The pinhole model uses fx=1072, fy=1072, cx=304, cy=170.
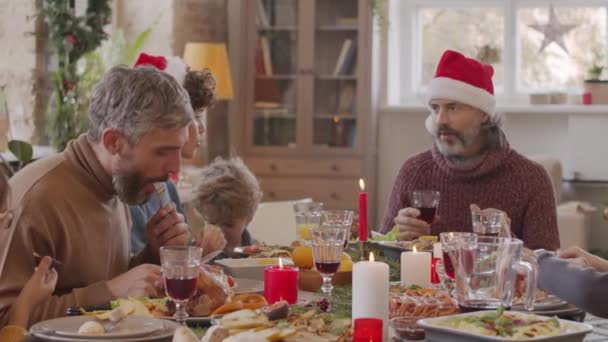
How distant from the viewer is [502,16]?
7.45m

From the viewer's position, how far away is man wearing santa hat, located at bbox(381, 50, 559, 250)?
12.5 ft

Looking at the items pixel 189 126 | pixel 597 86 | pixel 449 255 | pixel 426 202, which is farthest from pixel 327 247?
pixel 597 86

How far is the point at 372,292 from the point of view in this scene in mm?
1979

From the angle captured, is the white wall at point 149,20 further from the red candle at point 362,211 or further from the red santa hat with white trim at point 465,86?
the red candle at point 362,211

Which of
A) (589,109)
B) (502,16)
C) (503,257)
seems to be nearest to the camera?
(503,257)

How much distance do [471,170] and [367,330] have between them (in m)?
2.11

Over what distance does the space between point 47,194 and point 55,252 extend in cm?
14

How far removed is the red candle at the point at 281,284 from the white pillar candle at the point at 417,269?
35cm

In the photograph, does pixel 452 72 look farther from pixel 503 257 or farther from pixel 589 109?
pixel 589 109

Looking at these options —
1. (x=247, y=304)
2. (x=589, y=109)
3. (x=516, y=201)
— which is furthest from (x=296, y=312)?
(x=589, y=109)

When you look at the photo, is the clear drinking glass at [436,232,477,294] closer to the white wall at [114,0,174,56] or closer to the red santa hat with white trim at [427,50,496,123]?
the red santa hat with white trim at [427,50,496,123]

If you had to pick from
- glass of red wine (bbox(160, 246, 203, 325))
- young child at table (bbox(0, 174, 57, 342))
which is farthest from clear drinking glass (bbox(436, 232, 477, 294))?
young child at table (bbox(0, 174, 57, 342))

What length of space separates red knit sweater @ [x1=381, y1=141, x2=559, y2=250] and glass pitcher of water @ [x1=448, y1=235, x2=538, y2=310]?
5.64ft

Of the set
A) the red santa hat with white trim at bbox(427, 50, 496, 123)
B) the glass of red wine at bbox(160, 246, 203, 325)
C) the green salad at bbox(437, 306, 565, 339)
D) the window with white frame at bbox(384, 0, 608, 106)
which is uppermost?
the window with white frame at bbox(384, 0, 608, 106)
